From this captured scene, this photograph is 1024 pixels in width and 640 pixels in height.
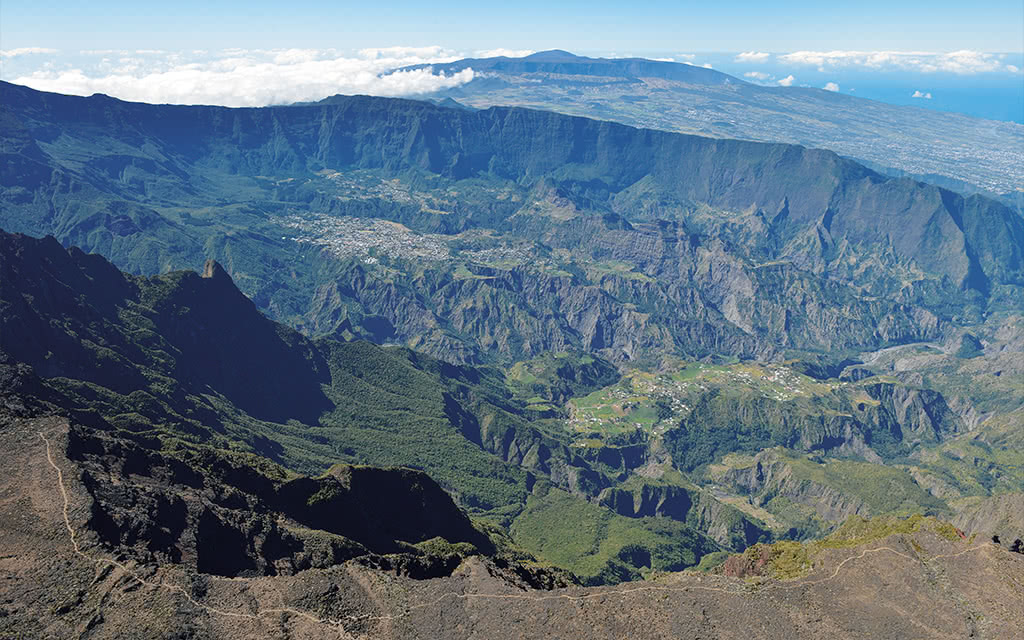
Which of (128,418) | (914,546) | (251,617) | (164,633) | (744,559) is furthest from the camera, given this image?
(128,418)

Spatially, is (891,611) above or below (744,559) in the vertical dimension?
above

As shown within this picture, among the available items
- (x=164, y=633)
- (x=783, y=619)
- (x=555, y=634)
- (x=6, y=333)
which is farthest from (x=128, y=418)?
(x=783, y=619)

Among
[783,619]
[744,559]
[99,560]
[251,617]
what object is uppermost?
[99,560]

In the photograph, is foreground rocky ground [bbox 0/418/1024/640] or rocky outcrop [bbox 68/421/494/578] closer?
foreground rocky ground [bbox 0/418/1024/640]

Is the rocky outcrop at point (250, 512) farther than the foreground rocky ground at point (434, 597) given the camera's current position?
Yes

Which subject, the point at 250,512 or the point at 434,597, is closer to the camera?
the point at 434,597

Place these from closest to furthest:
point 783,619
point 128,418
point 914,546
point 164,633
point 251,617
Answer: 1. point 164,633
2. point 251,617
3. point 783,619
4. point 914,546
5. point 128,418

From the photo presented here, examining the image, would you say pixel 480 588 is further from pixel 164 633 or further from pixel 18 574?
pixel 18 574

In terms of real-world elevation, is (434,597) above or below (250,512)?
above
